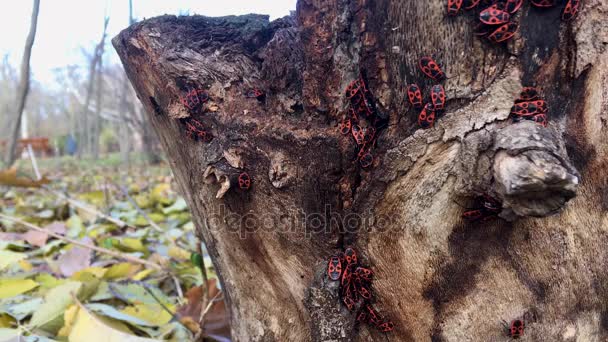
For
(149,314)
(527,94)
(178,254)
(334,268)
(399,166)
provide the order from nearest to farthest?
(527,94) → (399,166) → (334,268) → (149,314) → (178,254)

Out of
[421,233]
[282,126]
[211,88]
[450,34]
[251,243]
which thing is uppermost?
[450,34]

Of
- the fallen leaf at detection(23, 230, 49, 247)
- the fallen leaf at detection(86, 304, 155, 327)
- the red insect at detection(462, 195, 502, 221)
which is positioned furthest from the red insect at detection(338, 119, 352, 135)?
the fallen leaf at detection(23, 230, 49, 247)

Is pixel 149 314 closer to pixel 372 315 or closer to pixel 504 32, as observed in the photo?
pixel 372 315

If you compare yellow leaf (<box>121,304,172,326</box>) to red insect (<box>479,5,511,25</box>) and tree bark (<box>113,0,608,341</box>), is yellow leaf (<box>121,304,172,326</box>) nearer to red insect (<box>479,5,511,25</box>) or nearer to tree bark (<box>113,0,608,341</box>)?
tree bark (<box>113,0,608,341</box>)

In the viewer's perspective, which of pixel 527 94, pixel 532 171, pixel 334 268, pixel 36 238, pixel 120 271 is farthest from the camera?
pixel 36 238

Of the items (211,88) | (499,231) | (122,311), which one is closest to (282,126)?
A: (211,88)

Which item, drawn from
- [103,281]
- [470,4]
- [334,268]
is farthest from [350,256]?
[103,281]

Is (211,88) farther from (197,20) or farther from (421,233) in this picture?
(421,233)

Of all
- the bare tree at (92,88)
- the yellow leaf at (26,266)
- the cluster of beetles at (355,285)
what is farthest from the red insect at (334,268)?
the bare tree at (92,88)
